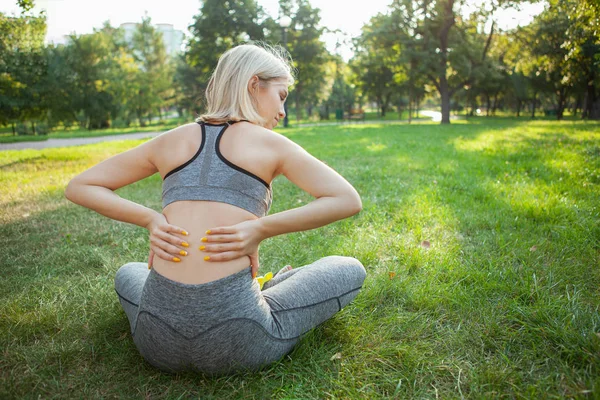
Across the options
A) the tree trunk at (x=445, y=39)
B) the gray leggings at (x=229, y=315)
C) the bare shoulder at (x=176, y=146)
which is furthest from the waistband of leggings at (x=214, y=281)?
the tree trunk at (x=445, y=39)

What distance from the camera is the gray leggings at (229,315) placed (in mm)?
1601

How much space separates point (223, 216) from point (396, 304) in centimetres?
153

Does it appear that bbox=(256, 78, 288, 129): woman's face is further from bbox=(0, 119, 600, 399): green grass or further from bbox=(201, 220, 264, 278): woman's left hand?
bbox=(0, 119, 600, 399): green grass

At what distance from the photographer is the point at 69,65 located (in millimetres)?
29672

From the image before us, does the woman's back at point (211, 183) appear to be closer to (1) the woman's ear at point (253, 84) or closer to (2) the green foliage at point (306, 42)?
(1) the woman's ear at point (253, 84)

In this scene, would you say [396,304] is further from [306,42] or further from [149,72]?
[149,72]

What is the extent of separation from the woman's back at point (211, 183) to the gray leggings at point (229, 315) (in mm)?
56

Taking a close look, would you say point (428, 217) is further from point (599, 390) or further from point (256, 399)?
point (256, 399)

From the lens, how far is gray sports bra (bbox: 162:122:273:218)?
1.62 metres

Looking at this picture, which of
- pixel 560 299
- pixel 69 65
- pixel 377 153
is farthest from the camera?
pixel 69 65

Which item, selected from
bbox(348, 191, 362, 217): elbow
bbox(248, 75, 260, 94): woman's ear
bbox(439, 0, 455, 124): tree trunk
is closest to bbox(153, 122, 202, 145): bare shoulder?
bbox(248, 75, 260, 94): woman's ear

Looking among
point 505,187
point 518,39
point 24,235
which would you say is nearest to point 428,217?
point 505,187

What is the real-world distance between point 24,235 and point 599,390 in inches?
198

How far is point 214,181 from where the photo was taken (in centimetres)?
162
